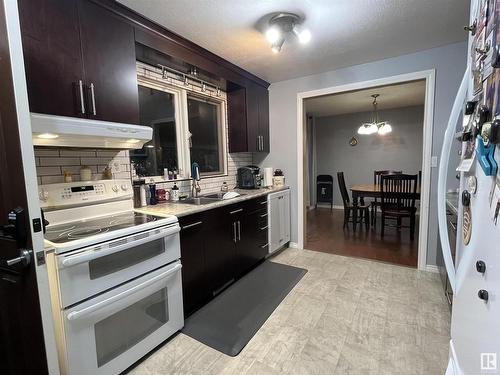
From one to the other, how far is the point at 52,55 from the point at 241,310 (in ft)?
7.03

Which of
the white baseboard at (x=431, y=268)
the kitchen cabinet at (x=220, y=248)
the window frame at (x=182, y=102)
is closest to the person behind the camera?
the kitchen cabinet at (x=220, y=248)

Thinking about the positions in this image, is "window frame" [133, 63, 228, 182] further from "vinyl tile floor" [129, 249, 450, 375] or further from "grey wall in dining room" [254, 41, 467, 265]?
"vinyl tile floor" [129, 249, 450, 375]

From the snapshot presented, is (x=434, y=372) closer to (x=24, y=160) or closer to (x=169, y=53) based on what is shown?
(x=24, y=160)

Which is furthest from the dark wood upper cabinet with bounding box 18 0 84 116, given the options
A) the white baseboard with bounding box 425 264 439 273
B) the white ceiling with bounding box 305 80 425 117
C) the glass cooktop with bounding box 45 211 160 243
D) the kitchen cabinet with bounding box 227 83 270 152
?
the white baseboard with bounding box 425 264 439 273

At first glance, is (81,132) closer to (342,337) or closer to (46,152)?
(46,152)

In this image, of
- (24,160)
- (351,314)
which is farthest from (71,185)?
(351,314)

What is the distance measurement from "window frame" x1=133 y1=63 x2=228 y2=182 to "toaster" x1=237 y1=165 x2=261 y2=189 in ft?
0.90

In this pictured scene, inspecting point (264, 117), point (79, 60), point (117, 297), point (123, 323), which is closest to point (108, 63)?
point (79, 60)

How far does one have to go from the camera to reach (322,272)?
2.74 meters

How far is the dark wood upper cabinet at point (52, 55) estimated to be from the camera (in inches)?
50.9

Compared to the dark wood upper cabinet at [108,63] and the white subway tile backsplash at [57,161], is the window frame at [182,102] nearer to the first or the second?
the dark wood upper cabinet at [108,63]

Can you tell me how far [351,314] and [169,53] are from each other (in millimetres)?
2591

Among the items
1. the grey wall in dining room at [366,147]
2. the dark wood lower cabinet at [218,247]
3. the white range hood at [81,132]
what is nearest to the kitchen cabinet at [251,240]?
the dark wood lower cabinet at [218,247]

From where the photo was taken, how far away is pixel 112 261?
137cm
